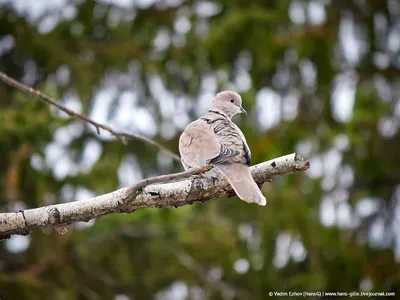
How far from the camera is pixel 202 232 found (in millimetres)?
7523

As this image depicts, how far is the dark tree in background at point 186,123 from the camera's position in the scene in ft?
22.3

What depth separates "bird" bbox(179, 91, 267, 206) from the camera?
138 inches

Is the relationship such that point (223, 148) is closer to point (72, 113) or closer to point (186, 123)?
point (72, 113)

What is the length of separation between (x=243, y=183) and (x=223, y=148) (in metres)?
0.43

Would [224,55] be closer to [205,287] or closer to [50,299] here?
[205,287]

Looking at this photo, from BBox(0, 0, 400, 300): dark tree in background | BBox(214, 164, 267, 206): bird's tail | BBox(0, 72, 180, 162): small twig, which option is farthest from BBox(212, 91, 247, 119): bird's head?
BBox(0, 0, 400, 300): dark tree in background

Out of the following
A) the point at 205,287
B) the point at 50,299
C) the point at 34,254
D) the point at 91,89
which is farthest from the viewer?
the point at 91,89

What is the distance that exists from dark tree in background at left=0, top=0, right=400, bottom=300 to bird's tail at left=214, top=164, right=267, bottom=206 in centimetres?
316

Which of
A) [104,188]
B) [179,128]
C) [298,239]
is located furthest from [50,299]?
[179,128]

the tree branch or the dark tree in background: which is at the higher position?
the dark tree in background

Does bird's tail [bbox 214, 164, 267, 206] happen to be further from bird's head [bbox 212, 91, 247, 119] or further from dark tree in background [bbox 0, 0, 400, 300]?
dark tree in background [bbox 0, 0, 400, 300]

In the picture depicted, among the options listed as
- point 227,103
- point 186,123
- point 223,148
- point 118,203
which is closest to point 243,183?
point 223,148

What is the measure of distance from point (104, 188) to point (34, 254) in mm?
1063

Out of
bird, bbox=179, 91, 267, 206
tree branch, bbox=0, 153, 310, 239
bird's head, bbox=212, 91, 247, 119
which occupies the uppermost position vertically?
bird's head, bbox=212, 91, 247, 119
